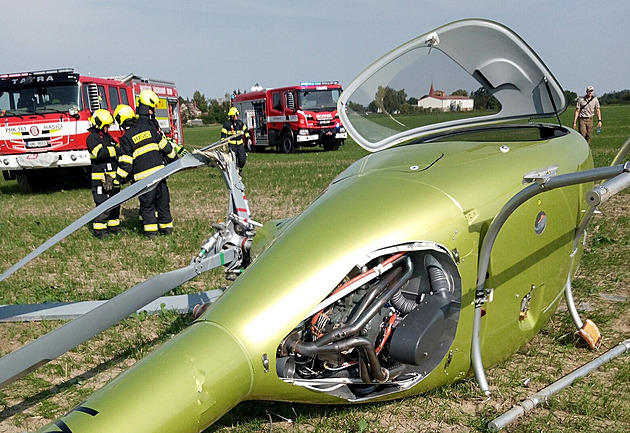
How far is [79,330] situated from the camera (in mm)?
2691


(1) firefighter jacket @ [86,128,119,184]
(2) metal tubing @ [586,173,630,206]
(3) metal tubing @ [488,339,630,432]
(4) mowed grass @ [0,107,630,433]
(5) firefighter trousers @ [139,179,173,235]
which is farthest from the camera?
(1) firefighter jacket @ [86,128,119,184]

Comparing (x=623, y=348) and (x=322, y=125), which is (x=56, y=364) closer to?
(x=623, y=348)

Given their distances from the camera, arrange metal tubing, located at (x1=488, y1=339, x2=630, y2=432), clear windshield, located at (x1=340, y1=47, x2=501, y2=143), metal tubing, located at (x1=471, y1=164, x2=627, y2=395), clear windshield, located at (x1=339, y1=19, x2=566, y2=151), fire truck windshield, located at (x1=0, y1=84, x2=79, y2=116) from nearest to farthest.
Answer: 1. metal tubing, located at (x1=471, y1=164, x2=627, y2=395)
2. metal tubing, located at (x1=488, y1=339, x2=630, y2=432)
3. clear windshield, located at (x1=339, y1=19, x2=566, y2=151)
4. clear windshield, located at (x1=340, y1=47, x2=501, y2=143)
5. fire truck windshield, located at (x1=0, y1=84, x2=79, y2=116)

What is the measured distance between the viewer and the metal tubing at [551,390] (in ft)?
9.36

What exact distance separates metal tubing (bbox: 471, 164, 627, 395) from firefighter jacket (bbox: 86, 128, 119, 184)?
711 centimetres

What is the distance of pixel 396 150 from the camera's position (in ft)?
11.9

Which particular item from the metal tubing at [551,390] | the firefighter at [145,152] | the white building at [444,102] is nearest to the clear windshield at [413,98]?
the white building at [444,102]

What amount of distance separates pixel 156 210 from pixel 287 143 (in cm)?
1524

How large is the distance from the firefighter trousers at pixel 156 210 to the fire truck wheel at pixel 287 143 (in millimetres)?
14914

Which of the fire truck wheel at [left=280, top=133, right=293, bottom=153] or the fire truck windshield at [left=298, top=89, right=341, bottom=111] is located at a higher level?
the fire truck windshield at [left=298, top=89, right=341, bottom=111]

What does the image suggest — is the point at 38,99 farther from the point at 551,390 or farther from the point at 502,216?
the point at 551,390

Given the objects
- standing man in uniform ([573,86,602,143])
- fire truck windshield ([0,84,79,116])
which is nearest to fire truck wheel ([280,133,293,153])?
fire truck windshield ([0,84,79,116])

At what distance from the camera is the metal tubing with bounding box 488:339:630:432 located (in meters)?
2.85

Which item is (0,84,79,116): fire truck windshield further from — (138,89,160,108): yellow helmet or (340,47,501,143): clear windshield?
(340,47,501,143): clear windshield
